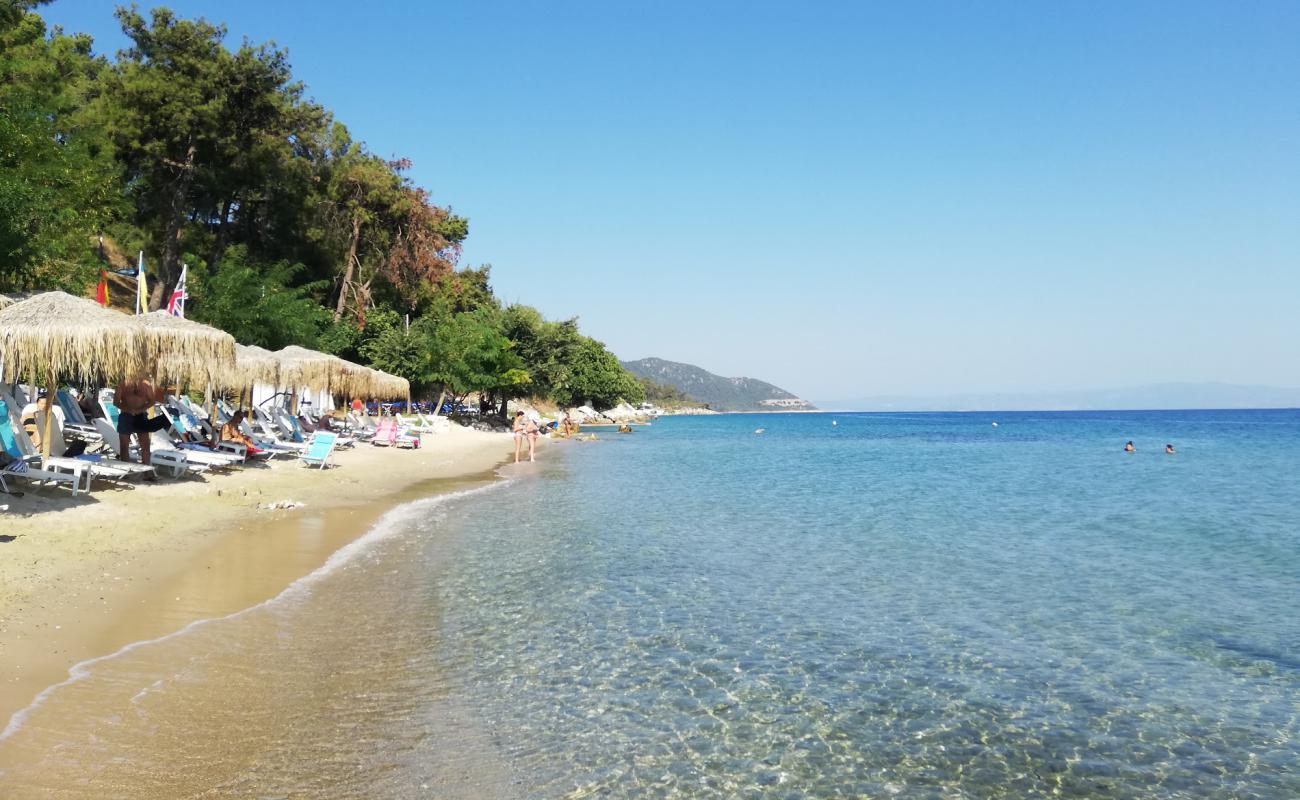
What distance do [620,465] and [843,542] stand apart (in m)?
15.8

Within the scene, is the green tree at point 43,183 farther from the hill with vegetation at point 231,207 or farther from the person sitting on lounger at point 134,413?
the person sitting on lounger at point 134,413

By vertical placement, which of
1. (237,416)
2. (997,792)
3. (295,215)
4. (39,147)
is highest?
(295,215)

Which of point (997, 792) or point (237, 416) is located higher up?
point (237, 416)

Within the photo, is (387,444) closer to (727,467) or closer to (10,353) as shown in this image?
(727,467)

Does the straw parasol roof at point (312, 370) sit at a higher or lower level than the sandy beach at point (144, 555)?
higher

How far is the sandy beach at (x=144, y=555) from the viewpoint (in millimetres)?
Answer: 6223

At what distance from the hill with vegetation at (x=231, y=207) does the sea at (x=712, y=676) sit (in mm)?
12845

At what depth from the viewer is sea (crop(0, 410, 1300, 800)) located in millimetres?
4707

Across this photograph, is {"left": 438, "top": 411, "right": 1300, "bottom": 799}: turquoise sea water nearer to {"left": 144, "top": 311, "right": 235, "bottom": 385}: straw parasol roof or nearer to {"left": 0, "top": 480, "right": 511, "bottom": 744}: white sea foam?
{"left": 0, "top": 480, "right": 511, "bottom": 744}: white sea foam

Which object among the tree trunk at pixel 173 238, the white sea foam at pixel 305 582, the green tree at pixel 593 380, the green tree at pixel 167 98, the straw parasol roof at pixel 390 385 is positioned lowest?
the white sea foam at pixel 305 582

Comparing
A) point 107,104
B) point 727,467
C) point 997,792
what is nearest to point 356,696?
point 997,792

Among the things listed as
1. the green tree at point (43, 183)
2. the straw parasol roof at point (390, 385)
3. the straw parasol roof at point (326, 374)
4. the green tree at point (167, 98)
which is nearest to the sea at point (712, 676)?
the straw parasol roof at point (326, 374)

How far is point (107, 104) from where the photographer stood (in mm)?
30609

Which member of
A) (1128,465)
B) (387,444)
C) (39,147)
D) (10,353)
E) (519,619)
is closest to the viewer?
(519,619)
